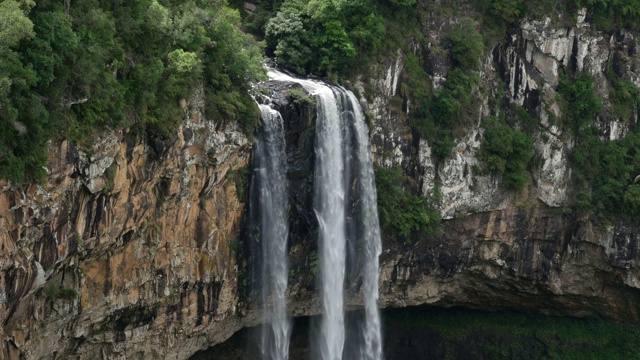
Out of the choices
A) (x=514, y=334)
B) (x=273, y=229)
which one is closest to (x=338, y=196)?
(x=273, y=229)

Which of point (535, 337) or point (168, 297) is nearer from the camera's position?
point (168, 297)

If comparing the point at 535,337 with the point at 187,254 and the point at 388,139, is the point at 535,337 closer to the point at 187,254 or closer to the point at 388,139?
the point at 388,139

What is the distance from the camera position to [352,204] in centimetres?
2414

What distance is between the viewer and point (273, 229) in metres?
22.3

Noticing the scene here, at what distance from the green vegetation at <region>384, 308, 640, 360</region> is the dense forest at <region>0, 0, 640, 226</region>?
5.14 m

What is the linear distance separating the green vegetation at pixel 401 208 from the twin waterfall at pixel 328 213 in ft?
1.32

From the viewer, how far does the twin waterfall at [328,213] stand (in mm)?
21969

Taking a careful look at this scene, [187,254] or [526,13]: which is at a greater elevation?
[526,13]

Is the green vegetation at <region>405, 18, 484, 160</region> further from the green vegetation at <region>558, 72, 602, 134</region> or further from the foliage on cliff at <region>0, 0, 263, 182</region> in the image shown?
the foliage on cliff at <region>0, 0, 263, 182</region>

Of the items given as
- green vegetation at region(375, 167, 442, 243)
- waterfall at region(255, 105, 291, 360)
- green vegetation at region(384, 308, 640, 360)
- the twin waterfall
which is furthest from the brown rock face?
Answer: green vegetation at region(384, 308, 640, 360)

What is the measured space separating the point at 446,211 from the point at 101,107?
1362 centimetres

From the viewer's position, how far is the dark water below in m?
29.7

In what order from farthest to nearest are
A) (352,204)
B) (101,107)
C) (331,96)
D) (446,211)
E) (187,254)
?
(446,211) → (352,204) → (331,96) → (187,254) → (101,107)

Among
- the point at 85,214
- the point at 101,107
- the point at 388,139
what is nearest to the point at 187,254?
Result: the point at 85,214
